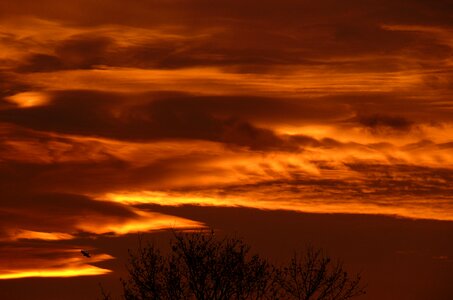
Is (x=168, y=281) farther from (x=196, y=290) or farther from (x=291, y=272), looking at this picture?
(x=291, y=272)

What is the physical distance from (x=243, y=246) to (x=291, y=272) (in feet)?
9.10

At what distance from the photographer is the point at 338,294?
53.4 meters

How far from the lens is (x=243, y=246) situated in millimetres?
55219

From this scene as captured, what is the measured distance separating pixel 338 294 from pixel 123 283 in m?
10.3

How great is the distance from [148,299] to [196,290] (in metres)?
2.31

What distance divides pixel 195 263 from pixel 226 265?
1525 millimetres

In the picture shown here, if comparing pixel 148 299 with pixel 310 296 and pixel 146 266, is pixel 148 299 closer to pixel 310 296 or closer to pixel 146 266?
pixel 146 266

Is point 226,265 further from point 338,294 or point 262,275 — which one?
point 338,294

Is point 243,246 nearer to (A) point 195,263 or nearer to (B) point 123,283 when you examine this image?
(A) point 195,263

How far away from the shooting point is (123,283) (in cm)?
5391

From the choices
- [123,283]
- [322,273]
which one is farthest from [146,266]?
[322,273]

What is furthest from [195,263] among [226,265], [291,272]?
[291,272]

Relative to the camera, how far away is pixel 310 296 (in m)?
54.1

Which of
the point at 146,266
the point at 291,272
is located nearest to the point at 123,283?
the point at 146,266
